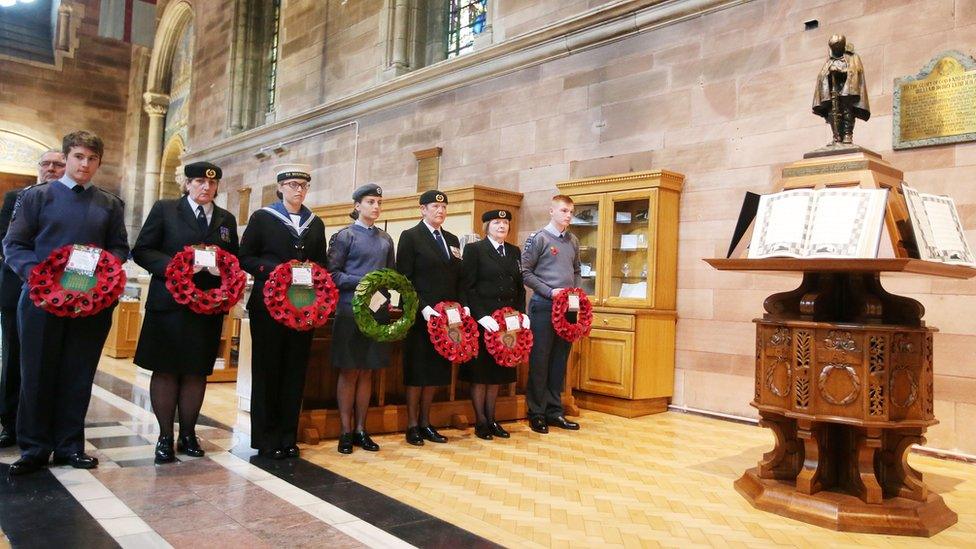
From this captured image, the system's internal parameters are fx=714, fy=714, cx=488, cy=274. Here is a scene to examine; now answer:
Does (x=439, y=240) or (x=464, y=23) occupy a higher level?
(x=464, y=23)

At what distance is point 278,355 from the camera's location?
4.16 metres

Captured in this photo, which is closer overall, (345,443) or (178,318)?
(178,318)

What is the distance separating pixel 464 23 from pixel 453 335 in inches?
275

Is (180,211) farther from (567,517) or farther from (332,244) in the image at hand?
(567,517)

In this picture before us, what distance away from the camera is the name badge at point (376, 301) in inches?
171

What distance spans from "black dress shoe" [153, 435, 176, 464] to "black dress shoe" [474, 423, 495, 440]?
6.59ft

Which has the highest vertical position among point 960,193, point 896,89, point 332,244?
point 896,89

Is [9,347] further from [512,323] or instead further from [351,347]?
[512,323]

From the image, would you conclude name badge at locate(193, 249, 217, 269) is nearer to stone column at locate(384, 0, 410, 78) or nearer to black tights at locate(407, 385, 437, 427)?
black tights at locate(407, 385, 437, 427)

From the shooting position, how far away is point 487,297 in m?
5.06

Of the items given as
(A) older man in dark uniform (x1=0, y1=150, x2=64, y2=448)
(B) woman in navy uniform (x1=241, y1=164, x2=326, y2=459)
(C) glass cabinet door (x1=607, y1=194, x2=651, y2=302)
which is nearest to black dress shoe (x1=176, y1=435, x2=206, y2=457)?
(B) woman in navy uniform (x1=241, y1=164, x2=326, y2=459)

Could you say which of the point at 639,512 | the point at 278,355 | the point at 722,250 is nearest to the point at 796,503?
the point at 639,512

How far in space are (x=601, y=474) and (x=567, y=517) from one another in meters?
0.92

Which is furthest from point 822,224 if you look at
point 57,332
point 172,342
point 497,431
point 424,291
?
point 57,332
